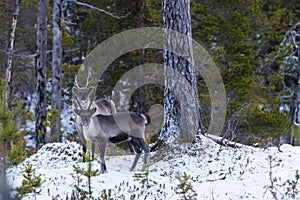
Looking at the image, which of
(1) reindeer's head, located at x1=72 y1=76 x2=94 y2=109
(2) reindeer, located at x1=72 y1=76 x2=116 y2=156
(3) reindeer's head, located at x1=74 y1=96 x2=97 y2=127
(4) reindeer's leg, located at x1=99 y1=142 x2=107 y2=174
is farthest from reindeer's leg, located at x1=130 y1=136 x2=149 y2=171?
(1) reindeer's head, located at x1=72 y1=76 x2=94 y2=109

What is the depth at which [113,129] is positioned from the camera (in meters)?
8.62

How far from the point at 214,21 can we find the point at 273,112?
3.62 m

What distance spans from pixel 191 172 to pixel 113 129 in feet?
4.60

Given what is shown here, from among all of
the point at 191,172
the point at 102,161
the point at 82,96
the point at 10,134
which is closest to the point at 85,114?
the point at 82,96

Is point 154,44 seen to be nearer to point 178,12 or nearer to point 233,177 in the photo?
point 178,12

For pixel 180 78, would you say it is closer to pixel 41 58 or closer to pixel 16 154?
pixel 16 154

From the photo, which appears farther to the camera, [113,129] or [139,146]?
[139,146]

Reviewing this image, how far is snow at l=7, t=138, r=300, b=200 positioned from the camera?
22.2ft

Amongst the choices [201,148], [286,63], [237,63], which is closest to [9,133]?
[201,148]

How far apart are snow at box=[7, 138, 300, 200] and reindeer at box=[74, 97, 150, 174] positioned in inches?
10.9

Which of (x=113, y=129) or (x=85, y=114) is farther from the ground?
(x=85, y=114)

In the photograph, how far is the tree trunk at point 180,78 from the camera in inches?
358

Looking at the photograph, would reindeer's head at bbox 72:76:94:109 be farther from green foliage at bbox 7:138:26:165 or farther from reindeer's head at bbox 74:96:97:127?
green foliage at bbox 7:138:26:165

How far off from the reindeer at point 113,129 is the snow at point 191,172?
0.28 metres
